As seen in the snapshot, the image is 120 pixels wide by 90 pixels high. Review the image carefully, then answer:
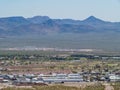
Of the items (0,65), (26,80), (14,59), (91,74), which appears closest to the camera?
(26,80)

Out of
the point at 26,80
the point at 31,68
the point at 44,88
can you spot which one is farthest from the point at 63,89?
the point at 31,68

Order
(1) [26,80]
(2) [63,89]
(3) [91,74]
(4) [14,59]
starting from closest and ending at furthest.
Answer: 1. (2) [63,89]
2. (1) [26,80]
3. (3) [91,74]
4. (4) [14,59]

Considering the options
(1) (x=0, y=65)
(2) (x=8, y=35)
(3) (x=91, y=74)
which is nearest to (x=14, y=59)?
(1) (x=0, y=65)

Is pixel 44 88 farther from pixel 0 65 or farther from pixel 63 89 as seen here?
pixel 0 65

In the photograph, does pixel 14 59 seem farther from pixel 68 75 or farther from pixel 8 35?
pixel 8 35

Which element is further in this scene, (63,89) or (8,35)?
(8,35)

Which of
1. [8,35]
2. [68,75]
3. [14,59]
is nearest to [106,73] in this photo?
[68,75]

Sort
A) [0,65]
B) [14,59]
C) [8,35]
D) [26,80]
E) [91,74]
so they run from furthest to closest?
[8,35] < [14,59] < [0,65] < [91,74] < [26,80]

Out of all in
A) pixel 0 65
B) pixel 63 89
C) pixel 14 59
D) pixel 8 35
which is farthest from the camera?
pixel 8 35

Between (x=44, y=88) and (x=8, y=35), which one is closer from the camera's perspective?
→ (x=44, y=88)
